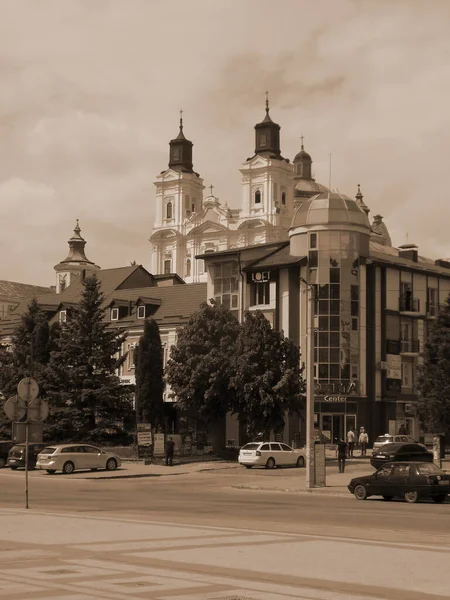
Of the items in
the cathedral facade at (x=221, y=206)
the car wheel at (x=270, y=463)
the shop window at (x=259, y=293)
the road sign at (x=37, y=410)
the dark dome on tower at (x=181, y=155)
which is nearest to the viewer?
the road sign at (x=37, y=410)

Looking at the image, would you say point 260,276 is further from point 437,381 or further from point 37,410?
point 37,410

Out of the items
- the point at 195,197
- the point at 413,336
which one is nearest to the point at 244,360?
the point at 413,336

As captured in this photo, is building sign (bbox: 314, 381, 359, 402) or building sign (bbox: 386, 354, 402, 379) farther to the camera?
building sign (bbox: 386, 354, 402, 379)

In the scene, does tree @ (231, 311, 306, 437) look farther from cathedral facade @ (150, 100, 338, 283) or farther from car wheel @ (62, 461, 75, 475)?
cathedral facade @ (150, 100, 338, 283)

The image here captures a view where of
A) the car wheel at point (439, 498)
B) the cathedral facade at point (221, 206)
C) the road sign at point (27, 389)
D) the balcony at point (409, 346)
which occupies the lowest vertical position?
the car wheel at point (439, 498)

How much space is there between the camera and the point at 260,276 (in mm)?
73250

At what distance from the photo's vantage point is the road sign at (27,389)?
2319 cm

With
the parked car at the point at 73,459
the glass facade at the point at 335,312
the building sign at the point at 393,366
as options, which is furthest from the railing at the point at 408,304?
the parked car at the point at 73,459

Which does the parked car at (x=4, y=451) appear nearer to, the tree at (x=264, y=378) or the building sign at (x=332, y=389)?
the tree at (x=264, y=378)

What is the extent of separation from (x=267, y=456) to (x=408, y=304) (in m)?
27.6

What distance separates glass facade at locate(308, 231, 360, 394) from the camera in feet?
231

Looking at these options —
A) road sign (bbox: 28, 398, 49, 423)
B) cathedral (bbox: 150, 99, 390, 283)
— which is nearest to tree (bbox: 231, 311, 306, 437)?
road sign (bbox: 28, 398, 49, 423)

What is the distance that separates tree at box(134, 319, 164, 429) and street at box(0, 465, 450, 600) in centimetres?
3313

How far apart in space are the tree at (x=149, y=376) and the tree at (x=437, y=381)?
666 inches
